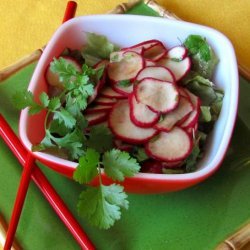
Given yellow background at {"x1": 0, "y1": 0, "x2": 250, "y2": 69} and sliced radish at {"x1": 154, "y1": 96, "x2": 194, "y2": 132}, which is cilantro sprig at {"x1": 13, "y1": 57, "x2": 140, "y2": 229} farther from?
yellow background at {"x1": 0, "y1": 0, "x2": 250, "y2": 69}

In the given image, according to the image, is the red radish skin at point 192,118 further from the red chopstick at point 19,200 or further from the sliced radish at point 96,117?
the red chopstick at point 19,200

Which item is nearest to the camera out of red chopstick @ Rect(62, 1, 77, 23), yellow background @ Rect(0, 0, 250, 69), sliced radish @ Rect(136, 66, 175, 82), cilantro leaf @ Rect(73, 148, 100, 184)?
cilantro leaf @ Rect(73, 148, 100, 184)

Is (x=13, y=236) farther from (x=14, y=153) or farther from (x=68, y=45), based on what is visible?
(x=68, y=45)

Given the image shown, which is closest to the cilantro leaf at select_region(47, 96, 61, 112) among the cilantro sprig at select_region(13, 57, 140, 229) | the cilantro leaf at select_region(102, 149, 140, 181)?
the cilantro sprig at select_region(13, 57, 140, 229)

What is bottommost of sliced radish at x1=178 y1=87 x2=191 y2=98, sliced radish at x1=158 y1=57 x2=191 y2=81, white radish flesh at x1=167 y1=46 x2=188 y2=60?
sliced radish at x1=178 y1=87 x2=191 y2=98

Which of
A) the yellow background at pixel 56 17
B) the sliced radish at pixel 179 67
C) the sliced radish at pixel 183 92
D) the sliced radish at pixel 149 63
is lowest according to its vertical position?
the yellow background at pixel 56 17

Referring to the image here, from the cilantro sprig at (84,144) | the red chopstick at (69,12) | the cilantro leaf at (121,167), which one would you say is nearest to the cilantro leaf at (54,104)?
the cilantro sprig at (84,144)

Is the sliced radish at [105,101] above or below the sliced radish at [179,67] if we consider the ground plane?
below
